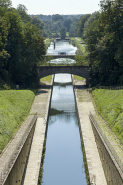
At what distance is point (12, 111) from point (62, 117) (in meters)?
9.76

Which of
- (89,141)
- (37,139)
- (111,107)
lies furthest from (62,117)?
(89,141)

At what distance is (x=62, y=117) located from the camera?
43156 millimetres

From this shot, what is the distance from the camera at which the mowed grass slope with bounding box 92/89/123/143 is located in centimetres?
2969

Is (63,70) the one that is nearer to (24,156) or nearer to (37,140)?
(37,140)

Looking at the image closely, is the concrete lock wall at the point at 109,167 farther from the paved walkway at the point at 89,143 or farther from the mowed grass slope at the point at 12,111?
the mowed grass slope at the point at 12,111

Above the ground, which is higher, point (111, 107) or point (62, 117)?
point (111, 107)

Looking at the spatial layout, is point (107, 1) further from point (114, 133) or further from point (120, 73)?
point (114, 133)

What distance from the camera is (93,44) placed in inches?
2192

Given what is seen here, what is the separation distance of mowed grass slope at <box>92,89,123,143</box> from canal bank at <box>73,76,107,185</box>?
1.49m

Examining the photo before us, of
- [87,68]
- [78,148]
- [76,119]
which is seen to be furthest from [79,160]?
[87,68]

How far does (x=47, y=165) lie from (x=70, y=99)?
27.8 metres

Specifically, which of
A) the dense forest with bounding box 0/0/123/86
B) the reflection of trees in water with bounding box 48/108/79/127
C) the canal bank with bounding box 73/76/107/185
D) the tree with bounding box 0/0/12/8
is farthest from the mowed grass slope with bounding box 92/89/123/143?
the tree with bounding box 0/0/12/8

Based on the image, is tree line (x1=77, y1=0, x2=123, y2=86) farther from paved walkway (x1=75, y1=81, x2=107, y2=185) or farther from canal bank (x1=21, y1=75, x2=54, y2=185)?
canal bank (x1=21, y1=75, x2=54, y2=185)

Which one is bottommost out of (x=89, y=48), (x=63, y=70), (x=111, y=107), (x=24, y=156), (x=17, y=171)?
(x=24, y=156)
